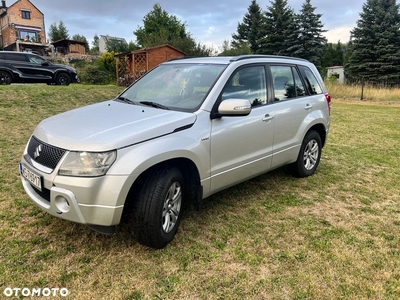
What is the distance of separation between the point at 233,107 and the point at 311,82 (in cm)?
226

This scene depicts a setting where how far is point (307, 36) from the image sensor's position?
1355 inches

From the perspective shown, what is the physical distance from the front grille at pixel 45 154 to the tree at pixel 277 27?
119ft

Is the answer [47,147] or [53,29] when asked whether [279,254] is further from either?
[53,29]

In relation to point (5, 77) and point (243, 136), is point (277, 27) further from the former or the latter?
point (243, 136)

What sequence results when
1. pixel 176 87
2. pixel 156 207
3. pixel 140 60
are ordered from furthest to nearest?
pixel 140 60 < pixel 176 87 < pixel 156 207

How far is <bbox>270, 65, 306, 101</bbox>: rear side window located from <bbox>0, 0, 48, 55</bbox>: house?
45235 millimetres

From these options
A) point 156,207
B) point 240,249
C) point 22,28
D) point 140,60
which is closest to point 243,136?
point 240,249

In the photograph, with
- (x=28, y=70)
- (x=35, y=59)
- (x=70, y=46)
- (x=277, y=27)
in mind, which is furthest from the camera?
(x=70, y=46)

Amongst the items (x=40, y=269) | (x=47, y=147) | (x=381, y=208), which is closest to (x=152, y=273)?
(x=40, y=269)

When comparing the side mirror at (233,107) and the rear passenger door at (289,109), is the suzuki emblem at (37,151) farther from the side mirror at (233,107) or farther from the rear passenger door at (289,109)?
the rear passenger door at (289,109)

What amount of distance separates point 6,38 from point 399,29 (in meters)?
47.4

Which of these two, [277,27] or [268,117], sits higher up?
[277,27]

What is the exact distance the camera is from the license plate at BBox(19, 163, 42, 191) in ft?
8.30

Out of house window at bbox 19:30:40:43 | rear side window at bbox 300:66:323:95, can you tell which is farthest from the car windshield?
house window at bbox 19:30:40:43
